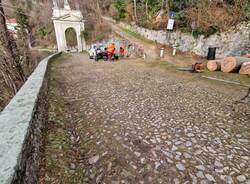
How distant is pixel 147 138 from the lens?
2.62 meters

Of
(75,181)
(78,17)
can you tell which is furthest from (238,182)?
(78,17)

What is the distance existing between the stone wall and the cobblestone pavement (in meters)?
5.38

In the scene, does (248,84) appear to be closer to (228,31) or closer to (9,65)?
(228,31)

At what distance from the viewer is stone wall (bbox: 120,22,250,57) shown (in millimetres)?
8383

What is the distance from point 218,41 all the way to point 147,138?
962cm

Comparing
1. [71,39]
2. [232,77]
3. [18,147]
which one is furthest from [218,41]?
[71,39]

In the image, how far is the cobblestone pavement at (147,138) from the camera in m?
1.94

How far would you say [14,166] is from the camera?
1219mm

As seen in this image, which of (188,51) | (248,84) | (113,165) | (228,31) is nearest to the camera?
(113,165)

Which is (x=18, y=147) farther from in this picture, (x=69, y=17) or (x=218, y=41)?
(x=69, y=17)

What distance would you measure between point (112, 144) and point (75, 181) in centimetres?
78

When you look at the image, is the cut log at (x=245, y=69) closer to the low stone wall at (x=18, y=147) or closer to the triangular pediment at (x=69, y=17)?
the low stone wall at (x=18, y=147)

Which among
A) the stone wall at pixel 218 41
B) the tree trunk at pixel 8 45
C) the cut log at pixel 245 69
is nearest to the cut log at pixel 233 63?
the cut log at pixel 245 69

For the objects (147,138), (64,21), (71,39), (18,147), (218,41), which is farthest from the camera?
(71,39)
